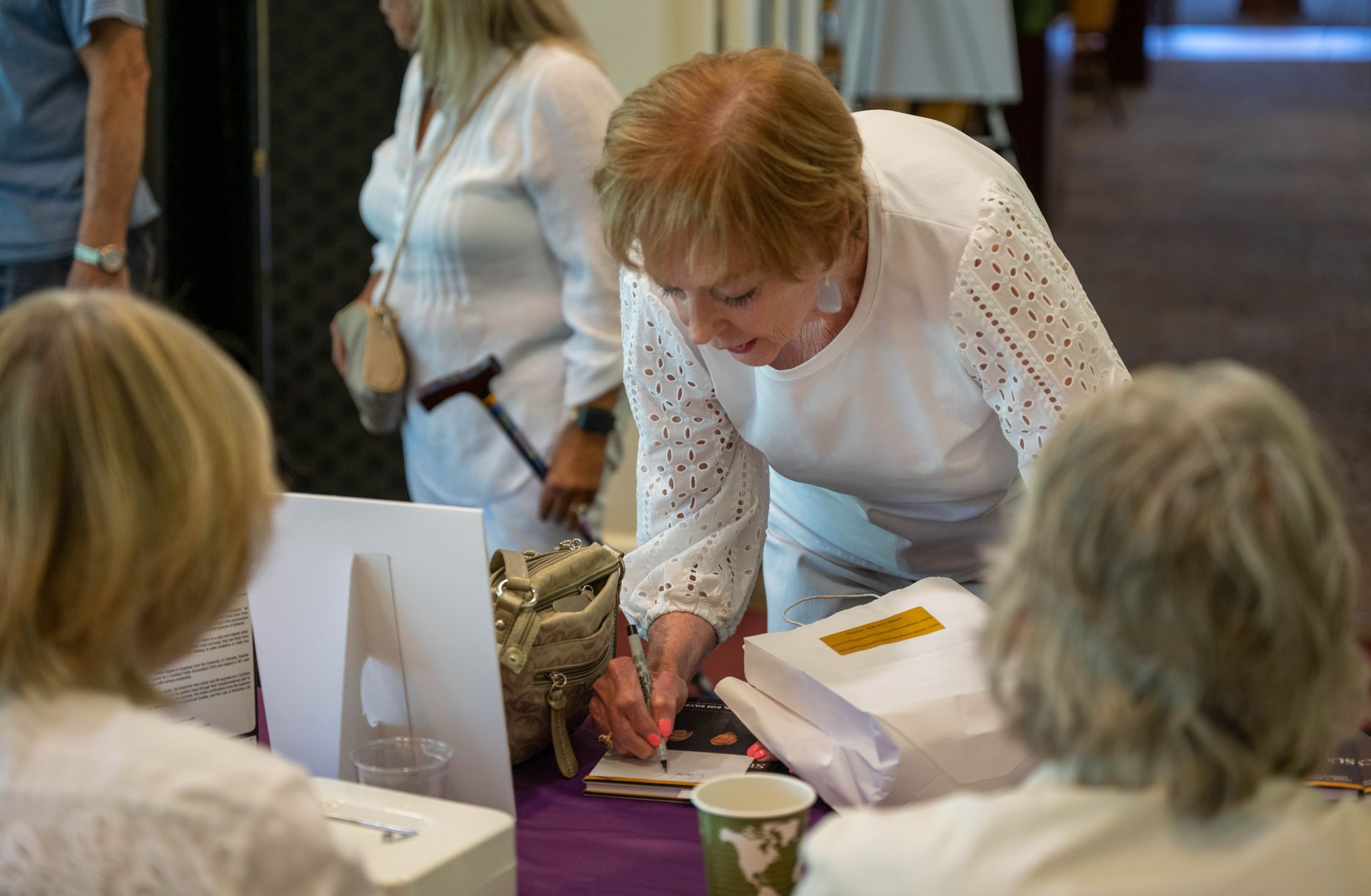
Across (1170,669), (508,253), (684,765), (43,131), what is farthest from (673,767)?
(43,131)

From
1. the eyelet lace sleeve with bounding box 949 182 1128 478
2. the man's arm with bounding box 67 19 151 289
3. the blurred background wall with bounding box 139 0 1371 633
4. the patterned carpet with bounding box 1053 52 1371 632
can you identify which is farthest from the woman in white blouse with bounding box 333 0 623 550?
the patterned carpet with bounding box 1053 52 1371 632

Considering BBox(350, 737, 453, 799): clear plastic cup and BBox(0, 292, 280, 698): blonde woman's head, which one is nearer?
BBox(0, 292, 280, 698): blonde woman's head

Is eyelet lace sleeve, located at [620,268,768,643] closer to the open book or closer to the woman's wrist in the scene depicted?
the woman's wrist

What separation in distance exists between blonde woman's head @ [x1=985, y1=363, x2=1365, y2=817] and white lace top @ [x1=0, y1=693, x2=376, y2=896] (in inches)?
18.6

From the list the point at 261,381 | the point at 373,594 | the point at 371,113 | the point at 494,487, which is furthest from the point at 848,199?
the point at 261,381

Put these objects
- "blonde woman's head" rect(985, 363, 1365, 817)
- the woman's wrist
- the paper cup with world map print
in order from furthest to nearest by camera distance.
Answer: the woman's wrist
the paper cup with world map print
"blonde woman's head" rect(985, 363, 1365, 817)

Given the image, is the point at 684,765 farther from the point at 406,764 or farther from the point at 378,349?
the point at 378,349

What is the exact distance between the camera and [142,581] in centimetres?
87

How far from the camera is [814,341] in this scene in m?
1.62

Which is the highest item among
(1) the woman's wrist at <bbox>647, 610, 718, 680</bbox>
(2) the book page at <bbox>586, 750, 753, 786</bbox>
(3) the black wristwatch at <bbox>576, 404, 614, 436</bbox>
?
(2) the book page at <bbox>586, 750, 753, 786</bbox>

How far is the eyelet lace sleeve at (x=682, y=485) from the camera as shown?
167 centimetres

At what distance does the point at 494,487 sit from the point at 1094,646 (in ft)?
6.24

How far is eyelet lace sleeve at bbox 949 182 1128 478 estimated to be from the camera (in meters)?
1.46

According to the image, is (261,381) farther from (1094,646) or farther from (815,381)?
(1094,646)
